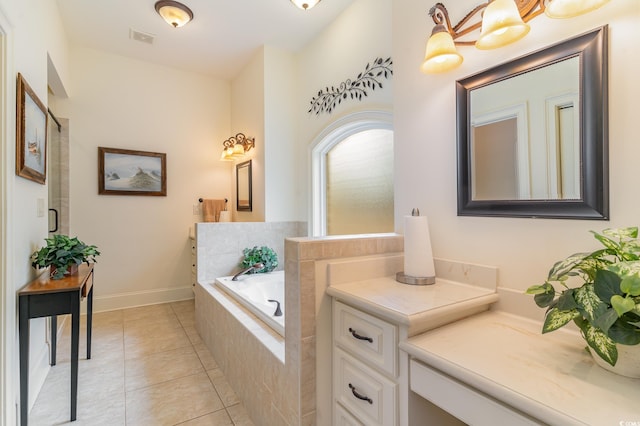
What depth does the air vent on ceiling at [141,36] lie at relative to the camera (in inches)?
124

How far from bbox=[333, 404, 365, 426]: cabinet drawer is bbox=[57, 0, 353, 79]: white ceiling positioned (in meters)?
3.09

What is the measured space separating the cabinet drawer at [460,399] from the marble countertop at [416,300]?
0.13m

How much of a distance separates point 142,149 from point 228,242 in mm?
1813

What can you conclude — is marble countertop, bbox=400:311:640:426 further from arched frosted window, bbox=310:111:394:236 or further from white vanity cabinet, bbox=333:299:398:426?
arched frosted window, bbox=310:111:394:236

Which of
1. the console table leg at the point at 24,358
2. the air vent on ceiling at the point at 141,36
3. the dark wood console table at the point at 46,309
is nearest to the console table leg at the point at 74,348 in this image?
the dark wood console table at the point at 46,309

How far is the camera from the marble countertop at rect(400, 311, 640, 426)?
0.63 metres

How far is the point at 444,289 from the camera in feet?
4.20

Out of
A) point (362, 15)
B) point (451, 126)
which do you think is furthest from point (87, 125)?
point (451, 126)

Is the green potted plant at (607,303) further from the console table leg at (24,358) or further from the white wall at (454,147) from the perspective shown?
the console table leg at (24,358)

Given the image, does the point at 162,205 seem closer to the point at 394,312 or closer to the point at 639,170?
the point at 394,312

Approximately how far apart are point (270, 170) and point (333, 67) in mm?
1292

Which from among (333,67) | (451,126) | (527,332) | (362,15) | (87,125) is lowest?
(527,332)

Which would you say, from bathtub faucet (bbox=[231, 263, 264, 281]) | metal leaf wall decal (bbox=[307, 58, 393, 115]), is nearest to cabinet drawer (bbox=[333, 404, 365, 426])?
bathtub faucet (bbox=[231, 263, 264, 281])

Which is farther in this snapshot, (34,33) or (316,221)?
(316,221)
